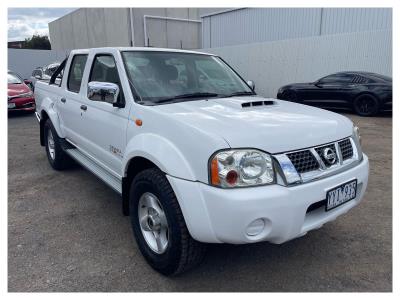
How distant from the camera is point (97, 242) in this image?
296 cm

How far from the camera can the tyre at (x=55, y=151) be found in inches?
184

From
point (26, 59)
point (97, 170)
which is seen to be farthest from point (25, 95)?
point (26, 59)

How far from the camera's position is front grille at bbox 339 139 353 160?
8.29ft

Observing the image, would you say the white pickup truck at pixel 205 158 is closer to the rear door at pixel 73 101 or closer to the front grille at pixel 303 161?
the front grille at pixel 303 161

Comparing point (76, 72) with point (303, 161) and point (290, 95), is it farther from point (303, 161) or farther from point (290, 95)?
point (290, 95)

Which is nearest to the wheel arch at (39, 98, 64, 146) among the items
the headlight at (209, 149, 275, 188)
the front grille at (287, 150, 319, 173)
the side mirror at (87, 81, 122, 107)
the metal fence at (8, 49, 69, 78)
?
the side mirror at (87, 81, 122, 107)

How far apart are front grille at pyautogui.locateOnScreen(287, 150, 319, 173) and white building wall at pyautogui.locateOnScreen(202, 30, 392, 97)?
10633mm

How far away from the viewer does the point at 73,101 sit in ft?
13.0

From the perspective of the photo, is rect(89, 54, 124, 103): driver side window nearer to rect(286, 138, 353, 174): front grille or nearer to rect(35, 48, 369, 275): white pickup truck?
rect(35, 48, 369, 275): white pickup truck

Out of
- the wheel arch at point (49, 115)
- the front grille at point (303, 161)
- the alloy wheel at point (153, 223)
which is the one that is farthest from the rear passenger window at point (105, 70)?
the front grille at point (303, 161)

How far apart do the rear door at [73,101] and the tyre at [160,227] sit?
1.69 metres

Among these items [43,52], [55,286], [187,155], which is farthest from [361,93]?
[43,52]

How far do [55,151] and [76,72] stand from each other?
1.35 metres

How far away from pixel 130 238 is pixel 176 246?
0.97 metres
